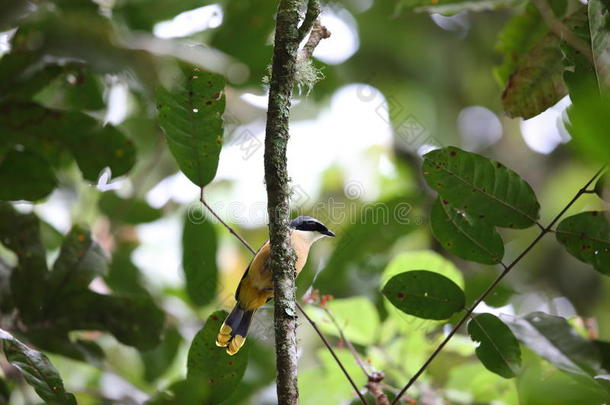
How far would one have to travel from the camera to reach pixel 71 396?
1738 millimetres

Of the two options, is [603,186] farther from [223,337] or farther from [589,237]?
[223,337]

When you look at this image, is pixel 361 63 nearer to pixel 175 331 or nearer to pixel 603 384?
pixel 175 331

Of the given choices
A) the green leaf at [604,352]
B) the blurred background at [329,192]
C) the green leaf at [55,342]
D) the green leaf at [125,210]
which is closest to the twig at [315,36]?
the blurred background at [329,192]

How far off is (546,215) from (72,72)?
12.0 feet

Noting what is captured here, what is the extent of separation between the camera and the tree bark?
1.60 m

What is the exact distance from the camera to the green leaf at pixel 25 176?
2197 millimetres

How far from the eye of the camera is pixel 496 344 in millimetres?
1830

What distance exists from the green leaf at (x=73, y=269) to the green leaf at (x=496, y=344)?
1.40m

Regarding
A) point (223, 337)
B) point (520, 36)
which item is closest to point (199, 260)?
point (223, 337)

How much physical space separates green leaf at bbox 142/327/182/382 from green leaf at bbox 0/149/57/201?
96cm

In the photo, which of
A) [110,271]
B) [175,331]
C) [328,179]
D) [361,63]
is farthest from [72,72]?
[328,179]

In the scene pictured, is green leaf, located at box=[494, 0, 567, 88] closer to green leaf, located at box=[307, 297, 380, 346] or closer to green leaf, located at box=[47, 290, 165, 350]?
green leaf, located at box=[307, 297, 380, 346]

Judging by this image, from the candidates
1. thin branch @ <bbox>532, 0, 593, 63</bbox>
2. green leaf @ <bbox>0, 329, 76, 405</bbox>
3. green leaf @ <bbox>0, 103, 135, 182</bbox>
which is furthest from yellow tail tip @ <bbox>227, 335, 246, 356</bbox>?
thin branch @ <bbox>532, 0, 593, 63</bbox>

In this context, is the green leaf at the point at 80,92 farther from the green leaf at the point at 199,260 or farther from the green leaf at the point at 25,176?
the green leaf at the point at 199,260
